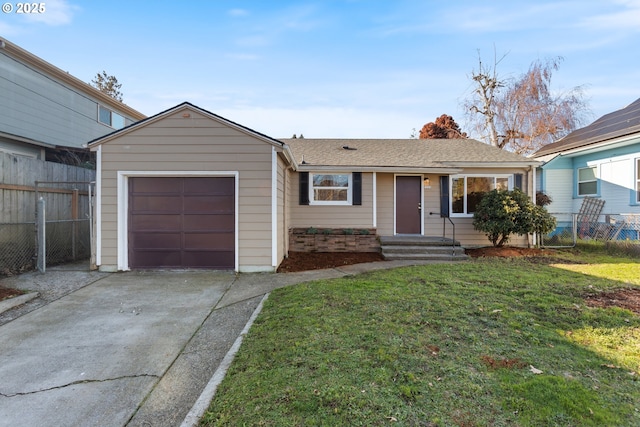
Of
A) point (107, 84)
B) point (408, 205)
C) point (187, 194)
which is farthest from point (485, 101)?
point (107, 84)

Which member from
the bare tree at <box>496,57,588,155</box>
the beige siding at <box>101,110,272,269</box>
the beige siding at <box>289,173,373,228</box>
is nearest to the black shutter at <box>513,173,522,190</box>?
the beige siding at <box>289,173,373,228</box>

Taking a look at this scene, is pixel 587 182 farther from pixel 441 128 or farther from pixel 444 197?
pixel 441 128

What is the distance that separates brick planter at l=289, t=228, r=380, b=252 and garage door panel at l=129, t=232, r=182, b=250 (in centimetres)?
351

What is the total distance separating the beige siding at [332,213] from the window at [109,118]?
922 cm

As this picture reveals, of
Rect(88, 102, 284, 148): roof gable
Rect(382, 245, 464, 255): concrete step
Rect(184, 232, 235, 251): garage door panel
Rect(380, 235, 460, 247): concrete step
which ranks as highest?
Rect(88, 102, 284, 148): roof gable

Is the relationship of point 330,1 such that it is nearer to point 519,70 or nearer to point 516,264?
point 516,264

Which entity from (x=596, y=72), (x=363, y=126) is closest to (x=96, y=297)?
(x=363, y=126)

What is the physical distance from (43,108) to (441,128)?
2494 cm

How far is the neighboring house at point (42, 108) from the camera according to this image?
9359mm

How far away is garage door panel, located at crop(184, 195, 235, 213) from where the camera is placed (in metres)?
7.14

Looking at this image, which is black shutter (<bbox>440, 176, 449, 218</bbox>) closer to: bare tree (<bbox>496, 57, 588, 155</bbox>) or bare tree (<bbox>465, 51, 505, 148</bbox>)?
bare tree (<bbox>465, 51, 505, 148</bbox>)

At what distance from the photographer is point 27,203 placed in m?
6.99

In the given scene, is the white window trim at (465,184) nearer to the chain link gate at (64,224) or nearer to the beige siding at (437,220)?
the beige siding at (437,220)

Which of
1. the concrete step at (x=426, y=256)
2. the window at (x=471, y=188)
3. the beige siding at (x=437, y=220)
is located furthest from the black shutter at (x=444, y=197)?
the concrete step at (x=426, y=256)
